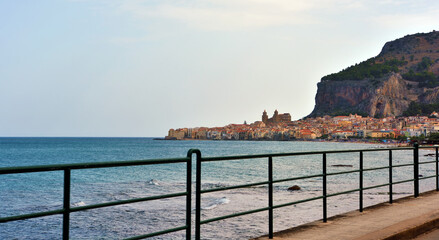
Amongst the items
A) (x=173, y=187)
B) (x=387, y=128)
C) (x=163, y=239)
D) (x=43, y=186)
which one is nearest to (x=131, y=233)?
(x=163, y=239)

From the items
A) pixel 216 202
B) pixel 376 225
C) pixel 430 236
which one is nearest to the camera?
pixel 430 236

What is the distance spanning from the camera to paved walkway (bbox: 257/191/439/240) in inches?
253

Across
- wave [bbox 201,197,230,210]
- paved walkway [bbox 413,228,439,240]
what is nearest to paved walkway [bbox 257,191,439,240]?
paved walkway [bbox 413,228,439,240]

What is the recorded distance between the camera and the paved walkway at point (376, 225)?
6.44 meters

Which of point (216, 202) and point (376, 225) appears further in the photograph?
point (216, 202)

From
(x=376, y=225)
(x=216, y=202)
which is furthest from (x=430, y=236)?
(x=216, y=202)

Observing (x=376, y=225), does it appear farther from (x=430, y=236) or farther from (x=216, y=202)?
(x=216, y=202)

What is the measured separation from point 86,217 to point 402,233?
14119 mm

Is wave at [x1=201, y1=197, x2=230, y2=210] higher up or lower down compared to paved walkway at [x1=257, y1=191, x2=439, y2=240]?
lower down

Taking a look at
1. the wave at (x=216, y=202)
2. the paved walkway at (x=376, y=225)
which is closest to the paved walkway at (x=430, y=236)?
the paved walkway at (x=376, y=225)

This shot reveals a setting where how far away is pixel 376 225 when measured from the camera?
716cm

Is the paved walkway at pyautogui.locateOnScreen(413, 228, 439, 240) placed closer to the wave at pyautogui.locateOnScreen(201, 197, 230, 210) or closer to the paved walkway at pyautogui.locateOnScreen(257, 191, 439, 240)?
the paved walkway at pyautogui.locateOnScreen(257, 191, 439, 240)

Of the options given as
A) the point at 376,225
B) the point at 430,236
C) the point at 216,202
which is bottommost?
the point at 216,202

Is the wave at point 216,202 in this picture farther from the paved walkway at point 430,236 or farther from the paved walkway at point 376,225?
the paved walkway at point 430,236
